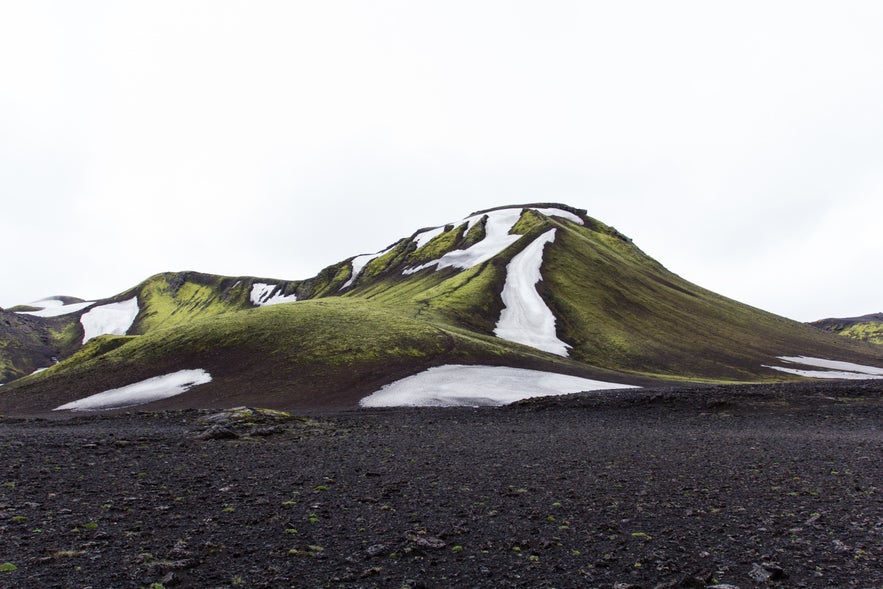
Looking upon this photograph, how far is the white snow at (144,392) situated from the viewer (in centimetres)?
4541

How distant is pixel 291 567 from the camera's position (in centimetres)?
883

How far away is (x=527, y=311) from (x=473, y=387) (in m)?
40.2

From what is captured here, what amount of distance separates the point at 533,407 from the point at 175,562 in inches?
1129

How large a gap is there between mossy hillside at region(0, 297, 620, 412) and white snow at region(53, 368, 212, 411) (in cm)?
173

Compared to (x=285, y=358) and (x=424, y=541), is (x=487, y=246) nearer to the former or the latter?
(x=285, y=358)

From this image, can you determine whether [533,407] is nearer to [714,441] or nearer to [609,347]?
[714,441]

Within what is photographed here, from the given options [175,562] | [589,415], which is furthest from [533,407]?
[175,562]

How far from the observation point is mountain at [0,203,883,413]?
49.4m

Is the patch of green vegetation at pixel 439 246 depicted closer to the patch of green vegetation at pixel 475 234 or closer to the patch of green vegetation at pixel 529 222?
the patch of green vegetation at pixel 475 234

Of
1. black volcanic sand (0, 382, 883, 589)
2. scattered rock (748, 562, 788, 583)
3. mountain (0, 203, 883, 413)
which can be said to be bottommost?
black volcanic sand (0, 382, 883, 589)

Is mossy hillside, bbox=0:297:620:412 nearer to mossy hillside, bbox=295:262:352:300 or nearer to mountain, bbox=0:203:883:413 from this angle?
mountain, bbox=0:203:883:413

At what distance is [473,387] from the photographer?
43312 mm

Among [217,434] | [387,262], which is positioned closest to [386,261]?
[387,262]

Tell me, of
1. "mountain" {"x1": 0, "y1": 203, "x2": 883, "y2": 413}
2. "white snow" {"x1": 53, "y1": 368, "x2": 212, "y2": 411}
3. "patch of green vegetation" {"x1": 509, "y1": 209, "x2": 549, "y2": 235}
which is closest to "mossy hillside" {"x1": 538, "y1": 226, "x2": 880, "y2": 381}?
"mountain" {"x1": 0, "y1": 203, "x2": 883, "y2": 413}
